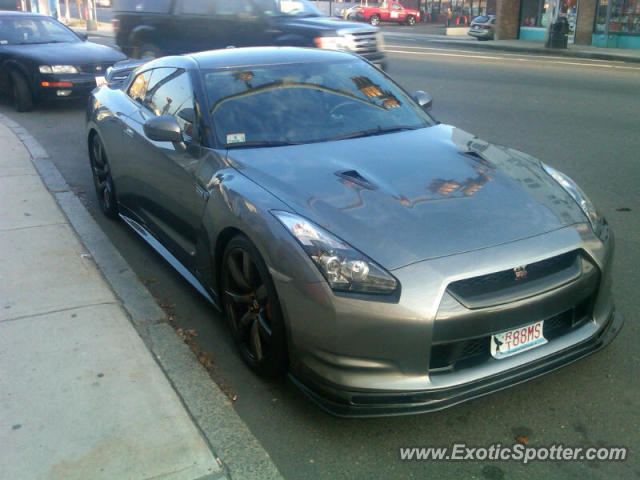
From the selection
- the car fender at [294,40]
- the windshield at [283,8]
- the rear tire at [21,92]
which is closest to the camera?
the rear tire at [21,92]

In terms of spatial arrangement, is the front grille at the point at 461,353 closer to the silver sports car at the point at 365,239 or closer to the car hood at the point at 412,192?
the silver sports car at the point at 365,239

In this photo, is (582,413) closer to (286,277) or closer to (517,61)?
(286,277)

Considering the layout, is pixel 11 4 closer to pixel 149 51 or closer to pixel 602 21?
pixel 149 51

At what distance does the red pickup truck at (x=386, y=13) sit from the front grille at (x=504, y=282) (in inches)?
1769

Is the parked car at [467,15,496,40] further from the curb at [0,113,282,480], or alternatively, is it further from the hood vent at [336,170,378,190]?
the hood vent at [336,170,378,190]

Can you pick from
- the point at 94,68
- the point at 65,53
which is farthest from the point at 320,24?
the point at 65,53

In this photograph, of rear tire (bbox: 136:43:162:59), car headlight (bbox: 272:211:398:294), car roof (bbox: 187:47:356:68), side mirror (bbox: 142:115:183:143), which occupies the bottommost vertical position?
rear tire (bbox: 136:43:162:59)

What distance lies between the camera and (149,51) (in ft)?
50.1

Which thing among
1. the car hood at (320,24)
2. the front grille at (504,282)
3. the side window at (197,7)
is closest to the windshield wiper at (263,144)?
the front grille at (504,282)

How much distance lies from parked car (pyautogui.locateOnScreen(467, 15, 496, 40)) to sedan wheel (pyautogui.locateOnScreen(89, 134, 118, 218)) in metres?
30.1

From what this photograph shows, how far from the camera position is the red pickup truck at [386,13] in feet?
152

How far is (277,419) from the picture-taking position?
133 inches

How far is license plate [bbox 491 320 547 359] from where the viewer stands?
3119mm

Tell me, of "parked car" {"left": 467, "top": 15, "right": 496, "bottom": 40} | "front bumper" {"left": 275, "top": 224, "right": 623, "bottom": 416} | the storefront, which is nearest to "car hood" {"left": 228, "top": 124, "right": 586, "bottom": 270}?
"front bumper" {"left": 275, "top": 224, "right": 623, "bottom": 416}
